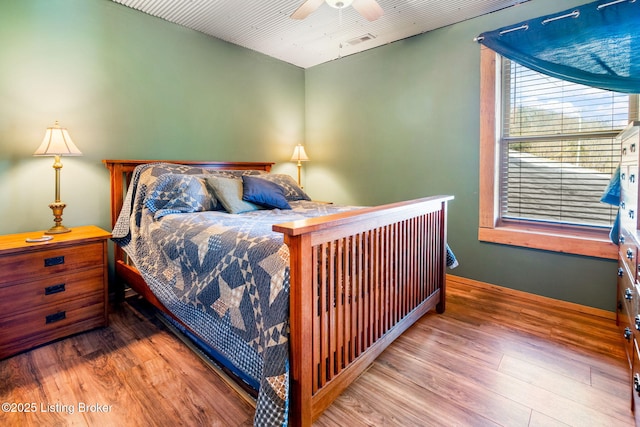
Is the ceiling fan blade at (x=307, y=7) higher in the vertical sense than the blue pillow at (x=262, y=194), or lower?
higher

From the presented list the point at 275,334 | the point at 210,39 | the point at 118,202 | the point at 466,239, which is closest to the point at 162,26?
the point at 210,39

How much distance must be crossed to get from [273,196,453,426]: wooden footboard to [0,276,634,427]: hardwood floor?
0.16 m

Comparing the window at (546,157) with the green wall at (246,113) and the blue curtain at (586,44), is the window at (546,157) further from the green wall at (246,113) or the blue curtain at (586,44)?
the blue curtain at (586,44)

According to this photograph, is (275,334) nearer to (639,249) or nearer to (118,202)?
(639,249)

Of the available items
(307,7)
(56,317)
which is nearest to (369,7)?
(307,7)

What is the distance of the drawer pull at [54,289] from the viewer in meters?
1.99

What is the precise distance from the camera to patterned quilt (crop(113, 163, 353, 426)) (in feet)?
4.16

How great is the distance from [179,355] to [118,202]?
1.48m

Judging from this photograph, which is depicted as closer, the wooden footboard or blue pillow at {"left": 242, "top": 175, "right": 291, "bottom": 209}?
the wooden footboard

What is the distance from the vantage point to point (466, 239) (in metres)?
3.03

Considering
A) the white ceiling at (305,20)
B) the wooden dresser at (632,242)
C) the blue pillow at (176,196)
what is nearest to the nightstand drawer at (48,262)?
the blue pillow at (176,196)

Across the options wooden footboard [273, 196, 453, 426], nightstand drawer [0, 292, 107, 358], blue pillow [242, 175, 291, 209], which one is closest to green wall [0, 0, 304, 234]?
nightstand drawer [0, 292, 107, 358]

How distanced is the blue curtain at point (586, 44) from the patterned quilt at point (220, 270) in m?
1.88

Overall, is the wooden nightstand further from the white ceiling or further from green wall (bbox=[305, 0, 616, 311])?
green wall (bbox=[305, 0, 616, 311])
